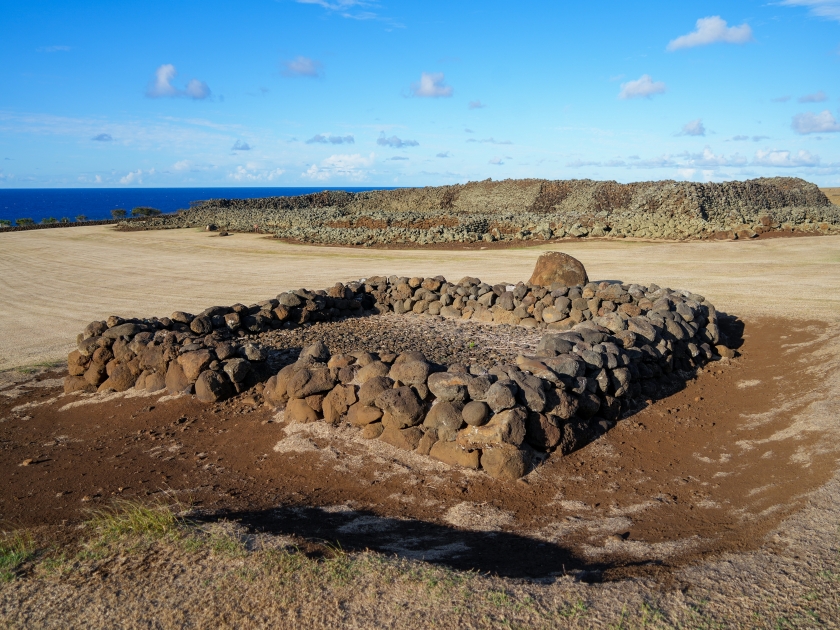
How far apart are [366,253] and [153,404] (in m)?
19.9

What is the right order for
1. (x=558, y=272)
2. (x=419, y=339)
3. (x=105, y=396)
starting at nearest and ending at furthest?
(x=105, y=396) → (x=419, y=339) → (x=558, y=272)

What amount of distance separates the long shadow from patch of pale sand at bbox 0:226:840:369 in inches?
326

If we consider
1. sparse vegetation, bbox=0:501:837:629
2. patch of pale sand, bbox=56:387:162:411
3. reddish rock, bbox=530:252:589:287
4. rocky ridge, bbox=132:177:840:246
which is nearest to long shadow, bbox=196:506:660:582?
sparse vegetation, bbox=0:501:837:629

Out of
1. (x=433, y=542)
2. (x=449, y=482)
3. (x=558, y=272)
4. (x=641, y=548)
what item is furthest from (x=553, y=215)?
(x=433, y=542)

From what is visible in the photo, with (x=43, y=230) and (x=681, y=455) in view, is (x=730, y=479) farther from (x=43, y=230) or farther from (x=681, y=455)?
(x=43, y=230)

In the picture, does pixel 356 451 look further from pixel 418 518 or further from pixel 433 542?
pixel 433 542

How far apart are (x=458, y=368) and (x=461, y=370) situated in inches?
4.2

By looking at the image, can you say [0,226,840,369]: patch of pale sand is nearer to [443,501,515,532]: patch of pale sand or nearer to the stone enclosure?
the stone enclosure

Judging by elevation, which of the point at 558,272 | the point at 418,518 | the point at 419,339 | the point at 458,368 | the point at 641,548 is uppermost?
the point at 558,272

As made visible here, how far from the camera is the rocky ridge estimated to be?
2794 centimetres

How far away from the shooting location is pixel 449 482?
5828 millimetres

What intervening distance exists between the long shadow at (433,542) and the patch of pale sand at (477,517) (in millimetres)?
97

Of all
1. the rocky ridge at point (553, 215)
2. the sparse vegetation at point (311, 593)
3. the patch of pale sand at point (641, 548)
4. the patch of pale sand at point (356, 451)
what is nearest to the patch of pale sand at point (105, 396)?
the patch of pale sand at point (356, 451)

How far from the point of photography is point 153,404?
26.5 feet
